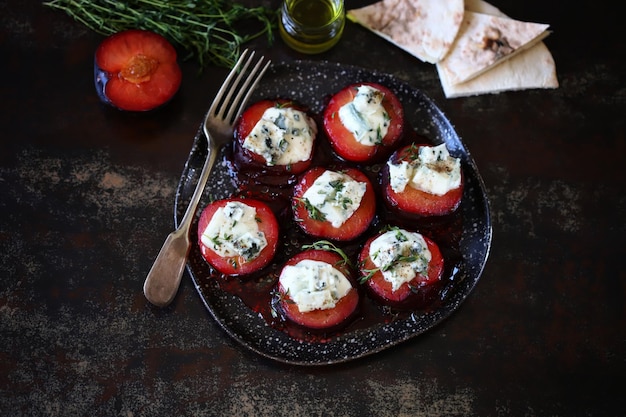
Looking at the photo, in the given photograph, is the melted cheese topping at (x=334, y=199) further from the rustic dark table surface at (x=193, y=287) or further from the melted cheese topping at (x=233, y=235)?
the rustic dark table surface at (x=193, y=287)

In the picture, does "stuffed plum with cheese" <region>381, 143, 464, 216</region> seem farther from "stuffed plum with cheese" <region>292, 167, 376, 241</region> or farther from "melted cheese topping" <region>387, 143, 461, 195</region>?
"stuffed plum with cheese" <region>292, 167, 376, 241</region>

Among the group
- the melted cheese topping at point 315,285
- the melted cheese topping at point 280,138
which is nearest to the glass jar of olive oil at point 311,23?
the melted cheese topping at point 280,138

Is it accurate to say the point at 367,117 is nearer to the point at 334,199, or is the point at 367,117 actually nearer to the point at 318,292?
the point at 334,199

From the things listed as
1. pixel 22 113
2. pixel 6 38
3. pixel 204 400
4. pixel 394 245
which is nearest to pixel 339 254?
pixel 394 245

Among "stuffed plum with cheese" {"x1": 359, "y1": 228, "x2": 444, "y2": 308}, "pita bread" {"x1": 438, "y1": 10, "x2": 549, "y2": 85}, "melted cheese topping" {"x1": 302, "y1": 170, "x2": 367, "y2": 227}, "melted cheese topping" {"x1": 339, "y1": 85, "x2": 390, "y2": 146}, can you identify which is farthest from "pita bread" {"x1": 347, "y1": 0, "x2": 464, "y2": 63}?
"stuffed plum with cheese" {"x1": 359, "y1": 228, "x2": 444, "y2": 308}

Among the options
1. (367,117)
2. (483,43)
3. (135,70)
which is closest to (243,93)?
(135,70)

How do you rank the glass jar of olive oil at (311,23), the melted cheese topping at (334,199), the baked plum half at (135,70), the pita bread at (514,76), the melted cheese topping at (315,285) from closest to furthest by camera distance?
the melted cheese topping at (315,285) < the melted cheese topping at (334,199) < the baked plum half at (135,70) < the glass jar of olive oil at (311,23) < the pita bread at (514,76)

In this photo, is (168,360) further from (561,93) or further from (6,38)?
(561,93)
